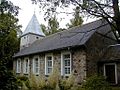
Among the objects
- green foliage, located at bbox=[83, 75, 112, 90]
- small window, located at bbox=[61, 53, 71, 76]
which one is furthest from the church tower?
green foliage, located at bbox=[83, 75, 112, 90]

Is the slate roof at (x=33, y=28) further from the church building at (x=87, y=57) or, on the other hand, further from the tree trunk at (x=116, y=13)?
the tree trunk at (x=116, y=13)

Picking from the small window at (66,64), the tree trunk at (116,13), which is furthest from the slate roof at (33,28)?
the tree trunk at (116,13)

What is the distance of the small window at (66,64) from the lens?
20.4 meters

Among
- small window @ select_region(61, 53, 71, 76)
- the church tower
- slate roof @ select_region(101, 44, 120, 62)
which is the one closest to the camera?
slate roof @ select_region(101, 44, 120, 62)

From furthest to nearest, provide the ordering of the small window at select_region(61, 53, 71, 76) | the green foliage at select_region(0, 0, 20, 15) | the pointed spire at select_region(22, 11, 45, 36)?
the pointed spire at select_region(22, 11, 45, 36) < the small window at select_region(61, 53, 71, 76) < the green foliage at select_region(0, 0, 20, 15)

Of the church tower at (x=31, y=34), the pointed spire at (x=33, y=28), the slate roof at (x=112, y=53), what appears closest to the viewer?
the slate roof at (x=112, y=53)

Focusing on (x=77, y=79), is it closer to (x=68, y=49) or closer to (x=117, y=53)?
(x=68, y=49)

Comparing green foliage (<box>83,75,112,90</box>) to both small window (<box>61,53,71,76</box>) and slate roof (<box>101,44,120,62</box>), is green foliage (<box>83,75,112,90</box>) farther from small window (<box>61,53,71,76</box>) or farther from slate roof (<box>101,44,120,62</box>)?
small window (<box>61,53,71,76</box>)

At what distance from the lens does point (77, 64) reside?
19.1 meters

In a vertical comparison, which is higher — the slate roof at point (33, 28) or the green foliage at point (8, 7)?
the slate roof at point (33, 28)

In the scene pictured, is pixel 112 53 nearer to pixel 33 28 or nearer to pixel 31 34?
pixel 31 34

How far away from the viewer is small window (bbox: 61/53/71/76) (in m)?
20.4

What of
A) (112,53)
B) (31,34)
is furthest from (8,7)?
(31,34)

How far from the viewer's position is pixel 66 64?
2078cm
